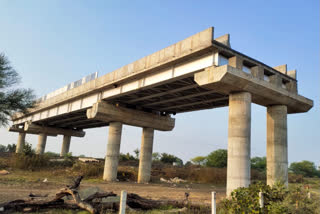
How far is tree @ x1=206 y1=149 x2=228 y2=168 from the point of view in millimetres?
67375

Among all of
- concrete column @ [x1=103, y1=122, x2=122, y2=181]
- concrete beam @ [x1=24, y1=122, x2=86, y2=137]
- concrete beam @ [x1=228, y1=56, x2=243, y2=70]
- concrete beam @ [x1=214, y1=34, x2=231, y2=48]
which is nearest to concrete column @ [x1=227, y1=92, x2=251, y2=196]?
concrete beam @ [x1=228, y1=56, x2=243, y2=70]

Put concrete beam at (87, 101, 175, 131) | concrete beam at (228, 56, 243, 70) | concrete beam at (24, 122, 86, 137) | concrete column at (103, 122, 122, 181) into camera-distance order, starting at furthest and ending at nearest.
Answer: concrete beam at (24, 122, 86, 137) < concrete column at (103, 122, 122, 181) < concrete beam at (87, 101, 175, 131) < concrete beam at (228, 56, 243, 70)

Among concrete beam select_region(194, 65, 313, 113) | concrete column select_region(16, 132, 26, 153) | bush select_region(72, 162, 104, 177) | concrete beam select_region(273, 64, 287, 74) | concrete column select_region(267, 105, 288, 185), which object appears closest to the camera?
concrete beam select_region(194, 65, 313, 113)

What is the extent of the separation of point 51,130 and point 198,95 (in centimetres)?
3596

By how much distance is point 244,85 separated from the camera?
15.8 meters

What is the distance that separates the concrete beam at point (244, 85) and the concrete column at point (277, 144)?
2.59ft

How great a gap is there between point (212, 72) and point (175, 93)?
8045 millimetres

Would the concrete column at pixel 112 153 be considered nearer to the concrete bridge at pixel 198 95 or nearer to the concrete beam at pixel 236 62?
the concrete bridge at pixel 198 95

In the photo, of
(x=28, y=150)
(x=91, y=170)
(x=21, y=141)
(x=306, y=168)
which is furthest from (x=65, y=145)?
(x=306, y=168)

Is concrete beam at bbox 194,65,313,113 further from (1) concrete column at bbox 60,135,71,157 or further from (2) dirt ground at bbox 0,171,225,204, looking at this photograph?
(1) concrete column at bbox 60,135,71,157

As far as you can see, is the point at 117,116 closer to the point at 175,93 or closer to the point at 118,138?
the point at 118,138

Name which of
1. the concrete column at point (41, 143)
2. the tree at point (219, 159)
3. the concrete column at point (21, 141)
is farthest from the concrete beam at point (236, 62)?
the tree at point (219, 159)

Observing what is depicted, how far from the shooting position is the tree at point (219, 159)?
67.4m

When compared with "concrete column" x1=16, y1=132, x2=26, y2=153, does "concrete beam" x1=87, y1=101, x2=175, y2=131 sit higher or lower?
higher
